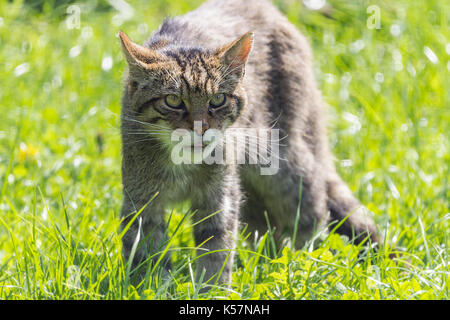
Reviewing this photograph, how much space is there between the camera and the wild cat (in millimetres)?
3086

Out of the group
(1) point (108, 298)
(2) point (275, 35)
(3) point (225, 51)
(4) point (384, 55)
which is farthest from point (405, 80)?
(1) point (108, 298)

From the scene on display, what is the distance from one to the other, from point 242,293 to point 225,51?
3.97 ft

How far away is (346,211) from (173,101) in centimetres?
156

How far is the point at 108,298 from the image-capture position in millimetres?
2729

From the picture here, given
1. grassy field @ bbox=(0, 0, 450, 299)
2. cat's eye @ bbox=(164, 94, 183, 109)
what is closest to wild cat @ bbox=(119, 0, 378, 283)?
cat's eye @ bbox=(164, 94, 183, 109)

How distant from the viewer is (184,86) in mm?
3055

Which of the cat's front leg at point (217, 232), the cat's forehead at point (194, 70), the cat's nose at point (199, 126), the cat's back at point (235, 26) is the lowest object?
the cat's front leg at point (217, 232)

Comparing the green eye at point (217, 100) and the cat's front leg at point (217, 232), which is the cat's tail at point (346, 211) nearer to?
the cat's front leg at point (217, 232)

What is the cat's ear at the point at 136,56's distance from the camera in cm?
302

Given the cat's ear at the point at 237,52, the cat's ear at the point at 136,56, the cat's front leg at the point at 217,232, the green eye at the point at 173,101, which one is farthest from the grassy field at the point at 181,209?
the cat's ear at the point at 237,52

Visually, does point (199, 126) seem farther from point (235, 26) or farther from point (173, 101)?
point (235, 26)

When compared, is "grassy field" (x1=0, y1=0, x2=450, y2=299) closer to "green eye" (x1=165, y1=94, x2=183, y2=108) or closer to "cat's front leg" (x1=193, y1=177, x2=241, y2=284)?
"cat's front leg" (x1=193, y1=177, x2=241, y2=284)

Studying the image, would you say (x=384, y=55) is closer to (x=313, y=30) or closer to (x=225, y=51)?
(x=313, y=30)

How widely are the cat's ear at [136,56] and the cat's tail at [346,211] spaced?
1607mm
